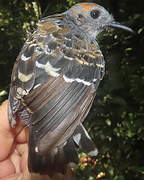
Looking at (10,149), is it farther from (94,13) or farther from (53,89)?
(94,13)

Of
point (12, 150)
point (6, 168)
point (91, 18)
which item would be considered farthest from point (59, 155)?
point (91, 18)

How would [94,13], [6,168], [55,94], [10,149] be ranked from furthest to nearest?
1. [94,13]
2. [10,149]
3. [6,168]
4. [55,94]

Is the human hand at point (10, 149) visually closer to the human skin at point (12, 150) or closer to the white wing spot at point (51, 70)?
the human skin at point (12, 150)

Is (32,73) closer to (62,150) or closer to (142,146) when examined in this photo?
(62,150)

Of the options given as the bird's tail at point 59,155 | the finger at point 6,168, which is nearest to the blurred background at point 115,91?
the bird's tail at point 59,155

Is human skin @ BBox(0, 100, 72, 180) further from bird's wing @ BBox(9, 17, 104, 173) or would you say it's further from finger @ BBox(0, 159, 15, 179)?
bird's wing @ BBox(9, 17, 104, 173)

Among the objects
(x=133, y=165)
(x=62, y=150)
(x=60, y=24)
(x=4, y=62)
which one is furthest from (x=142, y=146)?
(x=4, y=62)
